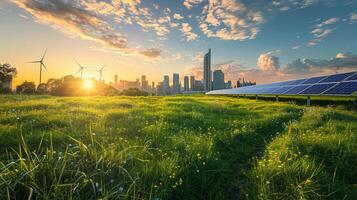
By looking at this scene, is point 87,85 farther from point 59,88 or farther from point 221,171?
point 221,171

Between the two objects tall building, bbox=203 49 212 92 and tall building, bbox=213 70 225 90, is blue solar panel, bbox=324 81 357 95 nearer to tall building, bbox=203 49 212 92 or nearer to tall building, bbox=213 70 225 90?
tall building, bbox=203 49 212 92

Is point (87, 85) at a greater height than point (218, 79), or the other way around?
point (218, 79)

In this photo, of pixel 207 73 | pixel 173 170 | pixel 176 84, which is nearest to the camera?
pixel 173 170

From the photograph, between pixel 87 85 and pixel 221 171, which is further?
pixel 87 85

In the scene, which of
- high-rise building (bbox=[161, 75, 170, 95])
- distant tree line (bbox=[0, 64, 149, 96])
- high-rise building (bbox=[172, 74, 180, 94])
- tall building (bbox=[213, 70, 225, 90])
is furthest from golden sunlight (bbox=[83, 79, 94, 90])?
tall building (bbox=[213, 70, 225, 90])

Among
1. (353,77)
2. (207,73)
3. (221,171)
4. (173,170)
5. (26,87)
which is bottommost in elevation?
(221,171)

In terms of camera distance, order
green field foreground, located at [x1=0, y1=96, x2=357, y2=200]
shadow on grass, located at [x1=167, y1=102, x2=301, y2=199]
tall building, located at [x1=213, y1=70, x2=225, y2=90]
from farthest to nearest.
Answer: tall building, located at [x1=213, y1=70, x2=225, y2=90], shadow on grass, located at [x1=167, y1=102, x2=301, y2=199], green field foreground, located at [x1=0, y1=96, x2=357, y2=200]

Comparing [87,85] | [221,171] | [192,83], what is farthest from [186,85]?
[221,171]
